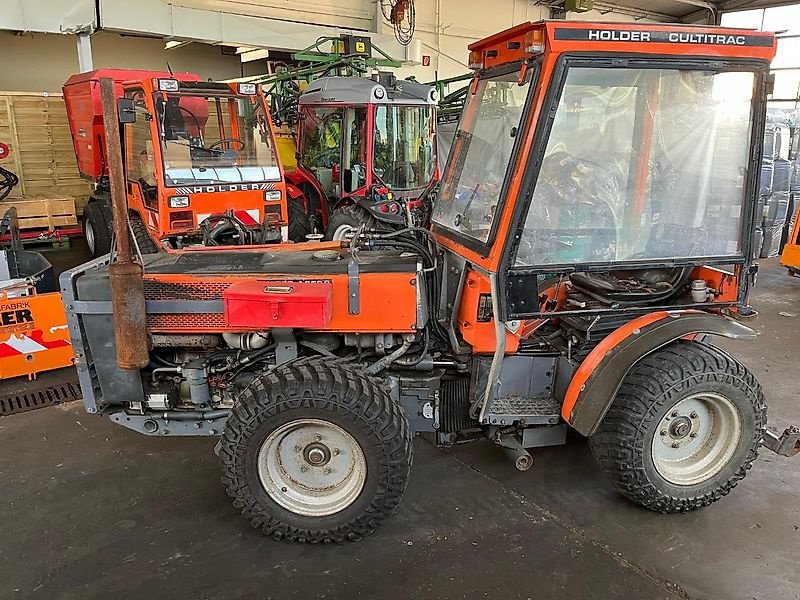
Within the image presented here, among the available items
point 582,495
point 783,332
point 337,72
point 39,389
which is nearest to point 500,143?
point 582,495

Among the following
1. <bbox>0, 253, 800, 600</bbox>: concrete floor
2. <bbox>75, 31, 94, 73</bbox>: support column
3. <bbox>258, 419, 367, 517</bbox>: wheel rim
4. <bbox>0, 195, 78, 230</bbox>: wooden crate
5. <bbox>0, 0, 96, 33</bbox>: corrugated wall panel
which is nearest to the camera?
<bbox>0, 253, 800, 600</bbox>: concrete floor

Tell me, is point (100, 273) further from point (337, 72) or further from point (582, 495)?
point (337, 72)

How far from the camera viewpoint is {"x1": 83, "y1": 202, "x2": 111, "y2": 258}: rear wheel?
848 cm

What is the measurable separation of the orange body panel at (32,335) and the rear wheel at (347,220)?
9.92 ft

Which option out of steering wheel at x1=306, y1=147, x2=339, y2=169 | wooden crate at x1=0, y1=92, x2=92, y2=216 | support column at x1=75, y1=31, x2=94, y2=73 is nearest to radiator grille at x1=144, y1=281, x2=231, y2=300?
steering wheel at x1=306, y1=147, x2=339, y2=169

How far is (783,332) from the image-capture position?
6.02m

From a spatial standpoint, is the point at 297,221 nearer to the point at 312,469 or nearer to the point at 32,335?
the point at 32,335

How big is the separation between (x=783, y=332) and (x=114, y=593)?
19.3ft

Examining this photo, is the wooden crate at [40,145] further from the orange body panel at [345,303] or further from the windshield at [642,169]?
the windshield at [642,169]

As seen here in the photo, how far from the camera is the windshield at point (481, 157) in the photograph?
2.81m

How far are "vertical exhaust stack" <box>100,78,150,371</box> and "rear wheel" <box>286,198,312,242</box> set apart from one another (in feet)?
16.0

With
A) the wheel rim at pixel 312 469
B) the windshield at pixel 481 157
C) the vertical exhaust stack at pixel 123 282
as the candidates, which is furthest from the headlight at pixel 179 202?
the wheel rim at pixel 312 469

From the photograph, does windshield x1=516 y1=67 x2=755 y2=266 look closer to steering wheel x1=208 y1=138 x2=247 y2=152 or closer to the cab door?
the cab door

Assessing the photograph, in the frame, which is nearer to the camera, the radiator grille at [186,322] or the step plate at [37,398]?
the radiator grille at [186,322]
